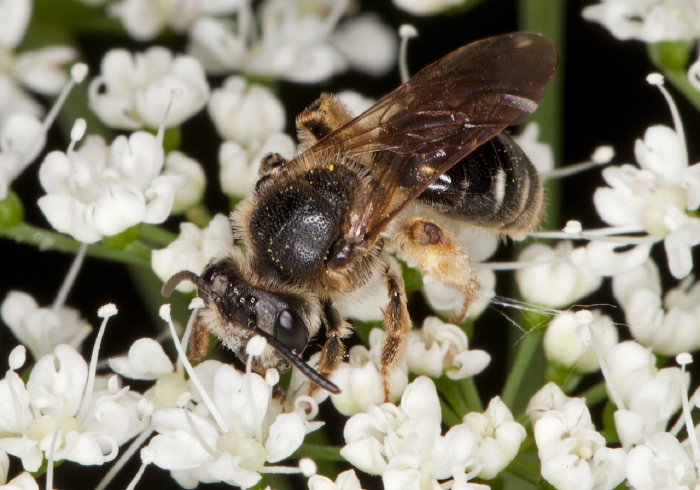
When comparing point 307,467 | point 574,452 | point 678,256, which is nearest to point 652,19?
→ point 678,256

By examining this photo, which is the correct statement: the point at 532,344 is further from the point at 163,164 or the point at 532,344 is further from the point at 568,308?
the point at 163,164

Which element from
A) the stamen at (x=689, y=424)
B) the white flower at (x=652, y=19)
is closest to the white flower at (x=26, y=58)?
the white flower at (x=652, y=19)

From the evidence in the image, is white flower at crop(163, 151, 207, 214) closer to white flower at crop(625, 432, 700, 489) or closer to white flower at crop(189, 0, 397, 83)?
white flower at crop(189, 0, 397, 83)

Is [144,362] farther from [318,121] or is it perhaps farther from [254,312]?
→ [318,121]

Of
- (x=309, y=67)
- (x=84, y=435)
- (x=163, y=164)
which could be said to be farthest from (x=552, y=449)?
(x=309, y=67)

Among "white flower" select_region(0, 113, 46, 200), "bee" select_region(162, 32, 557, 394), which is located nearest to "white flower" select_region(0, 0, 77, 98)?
"white flower" select_region(0, 113, 46, 200)

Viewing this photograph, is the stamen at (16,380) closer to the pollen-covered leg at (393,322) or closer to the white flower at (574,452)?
the pollen-covered leg at (393,322)
